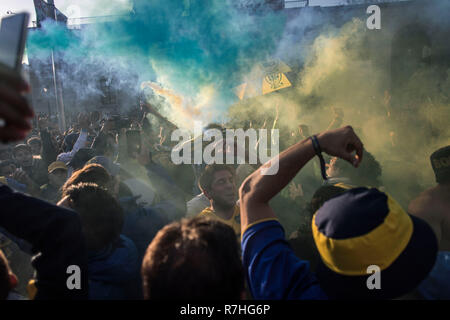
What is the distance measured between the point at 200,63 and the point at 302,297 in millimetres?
7352

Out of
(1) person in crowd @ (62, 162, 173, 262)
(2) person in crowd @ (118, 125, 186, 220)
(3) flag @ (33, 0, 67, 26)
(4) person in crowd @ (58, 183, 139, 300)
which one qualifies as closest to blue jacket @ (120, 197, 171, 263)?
(1) person in crowd @ (62, 162, 173, 262)

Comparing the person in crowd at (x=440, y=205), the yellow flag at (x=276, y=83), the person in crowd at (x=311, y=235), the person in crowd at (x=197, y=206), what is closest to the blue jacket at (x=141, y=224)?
the person in crowd at (x=197, y=206)

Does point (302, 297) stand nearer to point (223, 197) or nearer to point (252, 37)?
point (223, 197)

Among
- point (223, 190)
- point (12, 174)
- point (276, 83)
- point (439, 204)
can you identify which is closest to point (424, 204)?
point (439, 204)

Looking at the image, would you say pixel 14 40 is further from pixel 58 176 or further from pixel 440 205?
pixel 58 176

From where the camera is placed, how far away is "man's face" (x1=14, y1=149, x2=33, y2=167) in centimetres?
441

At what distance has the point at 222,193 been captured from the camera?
250 cm

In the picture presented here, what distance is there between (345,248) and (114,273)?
122 centimetres

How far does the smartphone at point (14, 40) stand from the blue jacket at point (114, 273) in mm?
1048

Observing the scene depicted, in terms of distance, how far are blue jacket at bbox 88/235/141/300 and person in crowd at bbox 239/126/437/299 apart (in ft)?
2.72

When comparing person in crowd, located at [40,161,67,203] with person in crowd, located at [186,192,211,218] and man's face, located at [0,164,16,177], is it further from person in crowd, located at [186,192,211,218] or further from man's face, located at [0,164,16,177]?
person in crowd, located at [186,192,211,218]

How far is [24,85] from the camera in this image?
699mm

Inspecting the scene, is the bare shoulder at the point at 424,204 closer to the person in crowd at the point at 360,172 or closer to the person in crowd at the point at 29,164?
the person in crowd at the point at 360,172
